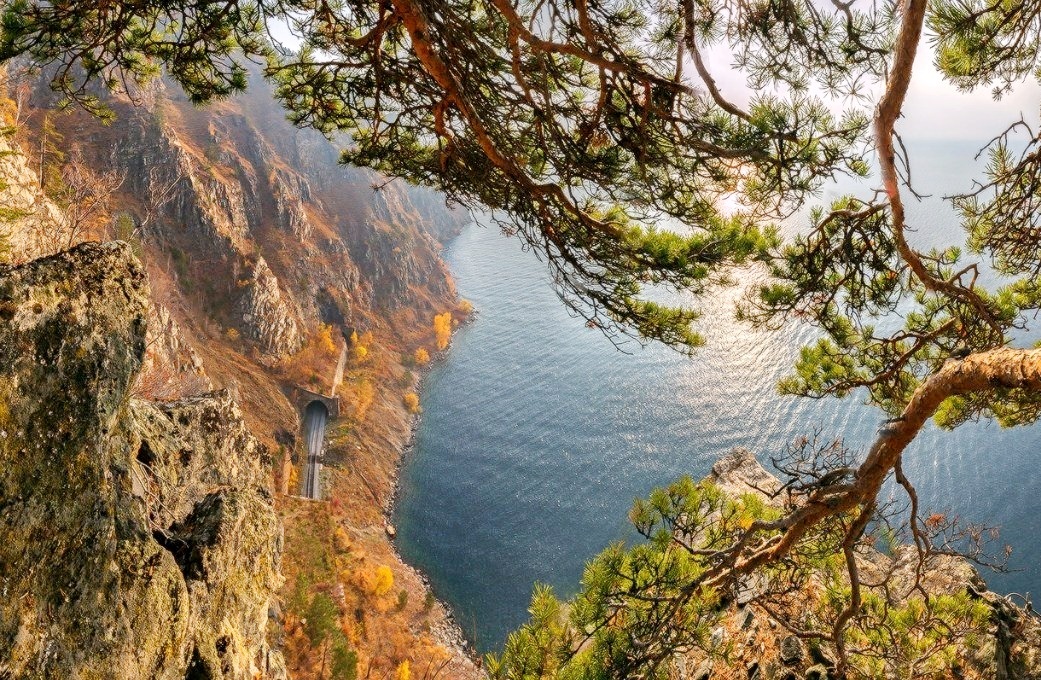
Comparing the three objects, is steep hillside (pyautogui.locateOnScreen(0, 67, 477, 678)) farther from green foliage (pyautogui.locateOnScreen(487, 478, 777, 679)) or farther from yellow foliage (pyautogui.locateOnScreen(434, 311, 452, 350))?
green foliage (pyautogui.locateOnScreen(487, 478, 777, 679))

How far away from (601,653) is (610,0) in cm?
377

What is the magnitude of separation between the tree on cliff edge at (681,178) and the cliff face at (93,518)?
141cm

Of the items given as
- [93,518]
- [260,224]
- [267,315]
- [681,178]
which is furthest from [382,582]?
[260,224]

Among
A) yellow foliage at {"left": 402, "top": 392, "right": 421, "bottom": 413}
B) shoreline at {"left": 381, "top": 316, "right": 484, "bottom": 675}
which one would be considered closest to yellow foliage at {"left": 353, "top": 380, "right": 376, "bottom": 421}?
yellow foliage at {"left": 402, "top": 392, "right": 421, "bottom": 413}

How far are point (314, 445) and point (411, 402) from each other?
7.21 meters

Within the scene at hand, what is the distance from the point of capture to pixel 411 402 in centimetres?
3422

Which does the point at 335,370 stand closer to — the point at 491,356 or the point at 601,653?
the point at 491,356

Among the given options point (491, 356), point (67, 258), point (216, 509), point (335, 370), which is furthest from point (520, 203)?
point (491, 356)

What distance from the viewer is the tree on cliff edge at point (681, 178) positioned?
2443mm

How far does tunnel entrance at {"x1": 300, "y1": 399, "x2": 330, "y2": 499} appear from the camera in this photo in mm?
26375

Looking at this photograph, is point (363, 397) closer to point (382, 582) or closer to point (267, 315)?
point (267, 315)

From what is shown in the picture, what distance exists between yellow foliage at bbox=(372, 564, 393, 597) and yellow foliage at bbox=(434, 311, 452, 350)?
21849 millimetres

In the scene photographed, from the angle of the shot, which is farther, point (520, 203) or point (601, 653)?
point (520, 203)

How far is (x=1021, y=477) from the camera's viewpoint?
21641 millimetres
